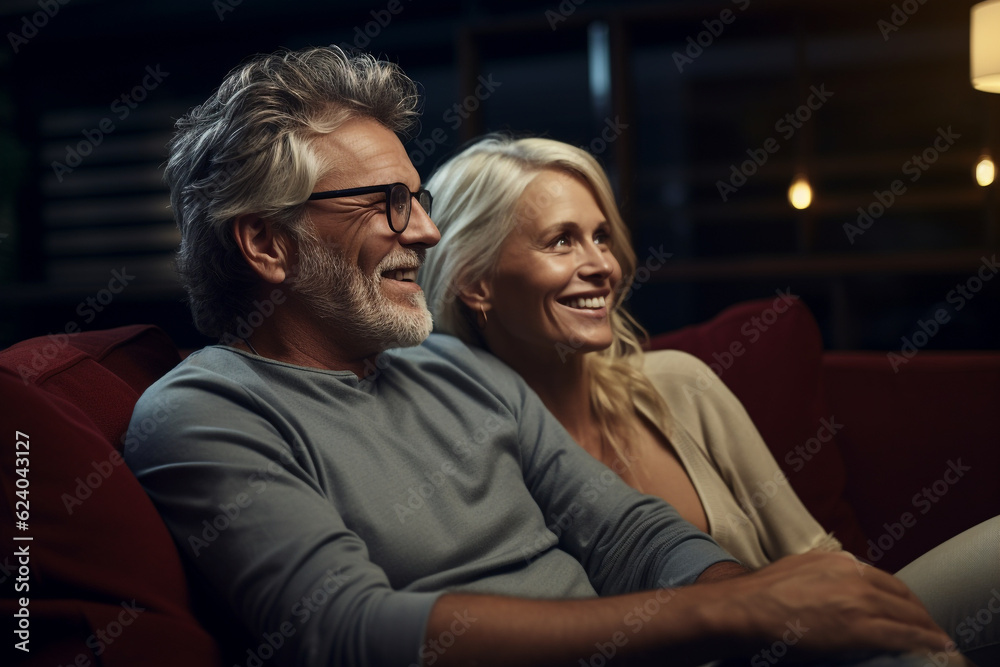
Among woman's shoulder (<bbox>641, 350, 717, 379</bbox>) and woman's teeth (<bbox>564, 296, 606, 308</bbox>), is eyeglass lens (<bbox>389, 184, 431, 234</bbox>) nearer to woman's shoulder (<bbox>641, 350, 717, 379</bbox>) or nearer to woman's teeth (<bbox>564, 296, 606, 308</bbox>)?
woman's teeth (<bbox>564, 296, 606, 308</bbox>)

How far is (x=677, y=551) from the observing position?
1236 millimetres

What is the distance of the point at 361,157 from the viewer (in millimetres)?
1283

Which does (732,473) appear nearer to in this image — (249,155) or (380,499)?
(380,499)

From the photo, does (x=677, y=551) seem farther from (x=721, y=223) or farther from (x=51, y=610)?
(x=721, y=223)

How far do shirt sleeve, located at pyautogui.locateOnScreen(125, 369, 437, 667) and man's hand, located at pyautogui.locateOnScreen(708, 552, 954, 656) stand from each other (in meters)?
0.36

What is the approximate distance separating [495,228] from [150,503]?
2.72 ft

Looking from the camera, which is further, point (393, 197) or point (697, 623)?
point (393, 197)

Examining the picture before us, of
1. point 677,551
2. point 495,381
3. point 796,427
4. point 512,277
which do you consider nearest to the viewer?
point 677,551

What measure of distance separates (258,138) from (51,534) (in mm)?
619

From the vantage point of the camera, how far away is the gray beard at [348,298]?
4.12 feet

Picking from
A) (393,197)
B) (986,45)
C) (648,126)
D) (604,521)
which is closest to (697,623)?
(604,521)

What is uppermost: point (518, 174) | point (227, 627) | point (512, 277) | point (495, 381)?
Answer: point (518, 174)

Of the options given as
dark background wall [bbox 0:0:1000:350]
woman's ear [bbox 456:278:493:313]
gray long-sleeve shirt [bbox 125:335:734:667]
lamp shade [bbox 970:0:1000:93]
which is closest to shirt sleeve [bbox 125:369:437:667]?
gray long-sleeve shirt [bbox 125:335:734:667]

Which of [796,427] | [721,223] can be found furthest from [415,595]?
[721,223]
